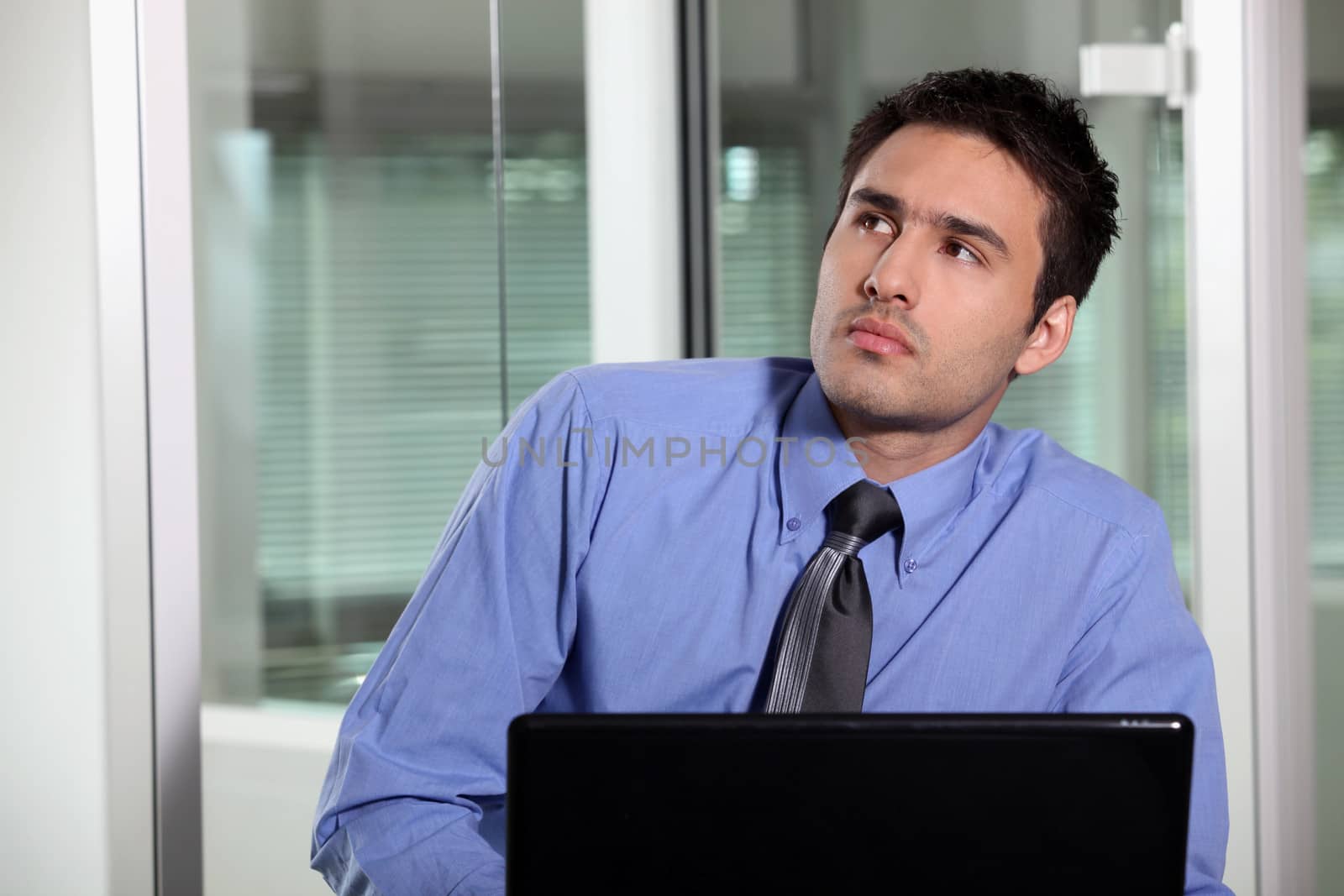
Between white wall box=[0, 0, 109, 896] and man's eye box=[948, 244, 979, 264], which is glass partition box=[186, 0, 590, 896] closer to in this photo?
white wall box=[0, 0, 109, 896]

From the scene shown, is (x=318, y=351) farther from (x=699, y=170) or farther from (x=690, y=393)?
(x=699, y=170)

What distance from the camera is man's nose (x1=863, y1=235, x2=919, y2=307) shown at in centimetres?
132

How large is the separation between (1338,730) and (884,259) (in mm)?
1120

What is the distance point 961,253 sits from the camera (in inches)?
54.2

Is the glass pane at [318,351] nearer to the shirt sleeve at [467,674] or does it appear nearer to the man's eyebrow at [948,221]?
the shirt sleeve at [467,674]

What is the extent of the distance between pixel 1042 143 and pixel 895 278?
0.87 feet

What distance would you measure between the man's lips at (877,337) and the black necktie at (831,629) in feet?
0.54

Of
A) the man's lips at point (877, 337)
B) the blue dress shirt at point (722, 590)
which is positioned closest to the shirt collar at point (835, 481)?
the blue dress shirt at point (722, 590)

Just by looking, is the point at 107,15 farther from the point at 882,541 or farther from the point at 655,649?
the point at 882,541

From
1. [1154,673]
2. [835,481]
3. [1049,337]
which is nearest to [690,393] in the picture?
[835,481]

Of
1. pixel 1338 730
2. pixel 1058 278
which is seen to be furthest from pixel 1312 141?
pixel 1338 730

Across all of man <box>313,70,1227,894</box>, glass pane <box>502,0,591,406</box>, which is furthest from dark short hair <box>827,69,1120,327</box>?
glass pane <box>502,0,591,406</box>

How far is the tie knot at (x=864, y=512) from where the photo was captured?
132 cm

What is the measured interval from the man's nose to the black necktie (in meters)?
0.22
